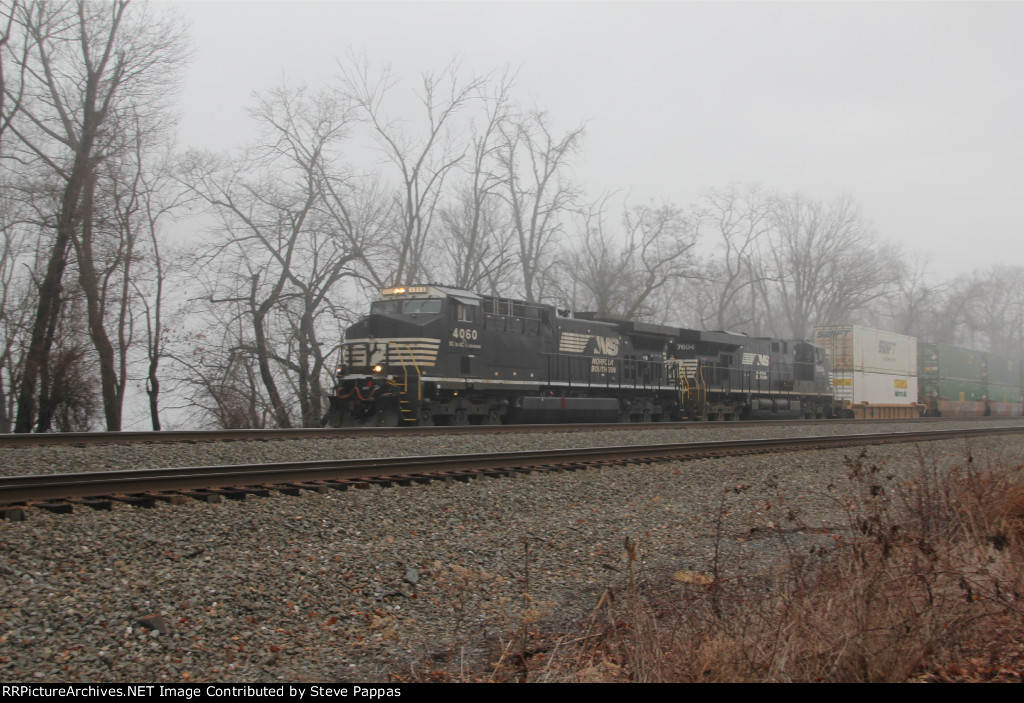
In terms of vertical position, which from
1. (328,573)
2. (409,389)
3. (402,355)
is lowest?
(328,573)

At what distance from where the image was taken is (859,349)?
3281cm

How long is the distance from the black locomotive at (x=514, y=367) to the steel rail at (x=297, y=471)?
6416mm

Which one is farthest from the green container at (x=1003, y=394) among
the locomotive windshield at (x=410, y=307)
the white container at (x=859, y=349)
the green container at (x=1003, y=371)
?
the locomotive windshield at (x=410, y=307)

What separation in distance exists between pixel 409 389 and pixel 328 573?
1128 cm

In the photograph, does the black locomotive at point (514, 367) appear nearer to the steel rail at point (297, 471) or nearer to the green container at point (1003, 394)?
the steel rail at point (297, 471)

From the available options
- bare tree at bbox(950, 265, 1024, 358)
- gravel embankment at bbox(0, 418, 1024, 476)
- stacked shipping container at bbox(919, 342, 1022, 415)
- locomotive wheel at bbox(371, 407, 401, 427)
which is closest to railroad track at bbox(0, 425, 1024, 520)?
gravel embankment at bbox(0, 418, 1024, 476)

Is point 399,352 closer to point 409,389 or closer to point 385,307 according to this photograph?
point 409,389

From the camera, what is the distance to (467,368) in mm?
17656

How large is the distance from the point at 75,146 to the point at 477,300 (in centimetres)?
1325

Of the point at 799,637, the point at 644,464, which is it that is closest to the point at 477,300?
the point at 644,464

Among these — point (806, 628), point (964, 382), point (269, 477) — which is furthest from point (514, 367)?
point (964, 382)

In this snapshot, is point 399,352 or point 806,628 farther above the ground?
point 399,352

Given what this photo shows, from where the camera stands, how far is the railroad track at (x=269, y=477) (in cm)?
632

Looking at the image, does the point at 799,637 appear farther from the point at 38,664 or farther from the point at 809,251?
the point at 809,251
